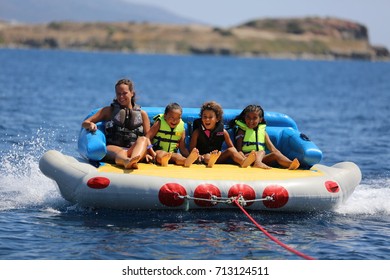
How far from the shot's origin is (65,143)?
12922 millimetres

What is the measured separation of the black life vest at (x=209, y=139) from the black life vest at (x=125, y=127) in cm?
64

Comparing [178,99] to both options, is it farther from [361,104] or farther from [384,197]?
[384,197]

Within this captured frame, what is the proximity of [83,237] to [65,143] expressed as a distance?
5.94 metres

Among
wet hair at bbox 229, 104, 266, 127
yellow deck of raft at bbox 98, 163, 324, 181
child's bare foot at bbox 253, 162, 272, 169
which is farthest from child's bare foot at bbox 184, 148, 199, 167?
Answer: wet hair at bbox 229, 104, 266, 127

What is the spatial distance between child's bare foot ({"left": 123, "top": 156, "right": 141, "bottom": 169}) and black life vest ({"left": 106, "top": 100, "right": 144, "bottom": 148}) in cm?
72

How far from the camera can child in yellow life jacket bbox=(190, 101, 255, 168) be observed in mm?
8633

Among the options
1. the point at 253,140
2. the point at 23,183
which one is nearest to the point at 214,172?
the point at 253,140

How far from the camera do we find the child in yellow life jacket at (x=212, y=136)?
8.63 meters

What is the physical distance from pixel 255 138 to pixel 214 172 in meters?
0.98

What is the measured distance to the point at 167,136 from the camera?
8.70 metres

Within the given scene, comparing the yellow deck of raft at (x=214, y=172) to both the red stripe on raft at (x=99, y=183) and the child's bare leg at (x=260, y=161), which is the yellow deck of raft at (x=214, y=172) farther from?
the red stripe on raft at (x=99, y=183)

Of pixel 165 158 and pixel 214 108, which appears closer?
pixel 165 158

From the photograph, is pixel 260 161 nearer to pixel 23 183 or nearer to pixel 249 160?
pixel 249 160

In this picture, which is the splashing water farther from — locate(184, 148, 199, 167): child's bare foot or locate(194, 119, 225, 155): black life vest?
locate(194, 119, 225, 155): black life vest
